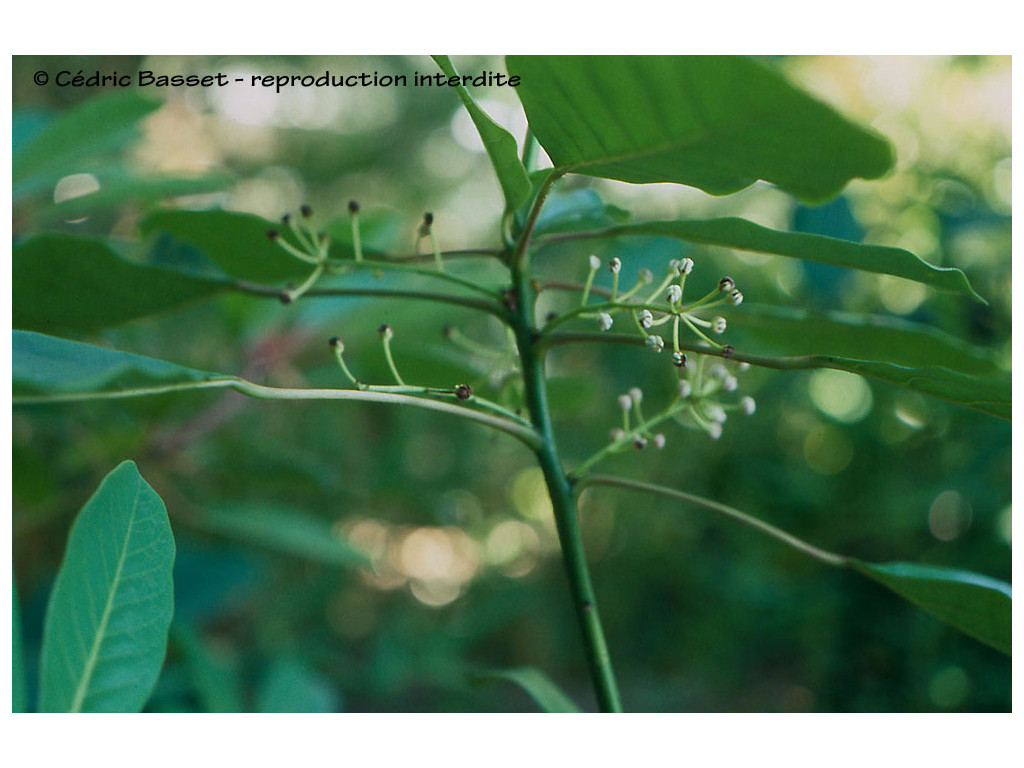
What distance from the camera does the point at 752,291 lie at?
4.03 feet

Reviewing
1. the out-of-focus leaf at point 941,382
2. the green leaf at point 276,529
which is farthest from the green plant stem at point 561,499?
the green leaf at point 276,529

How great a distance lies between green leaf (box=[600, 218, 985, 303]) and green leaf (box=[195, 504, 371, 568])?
0.74 metres

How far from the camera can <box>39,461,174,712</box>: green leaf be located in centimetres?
37

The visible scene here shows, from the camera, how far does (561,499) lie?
405 mm

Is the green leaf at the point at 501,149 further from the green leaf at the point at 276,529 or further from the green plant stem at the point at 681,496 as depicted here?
the green leaf at the point at 276,529

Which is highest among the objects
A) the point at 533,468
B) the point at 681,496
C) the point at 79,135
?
the point at 533,468

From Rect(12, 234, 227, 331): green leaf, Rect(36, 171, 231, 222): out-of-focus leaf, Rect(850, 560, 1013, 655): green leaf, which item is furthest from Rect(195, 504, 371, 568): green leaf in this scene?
Rect(850, 560, 1013, 655): green leaf

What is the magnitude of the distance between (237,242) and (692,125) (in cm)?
34

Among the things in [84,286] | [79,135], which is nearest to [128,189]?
[79,135]

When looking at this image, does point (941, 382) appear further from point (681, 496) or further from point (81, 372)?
point (81, 372)

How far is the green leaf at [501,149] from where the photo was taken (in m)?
0.37

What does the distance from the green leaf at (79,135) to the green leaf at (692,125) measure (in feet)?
1.58

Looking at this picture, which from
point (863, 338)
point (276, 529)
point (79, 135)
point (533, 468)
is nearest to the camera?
point (863, 338)
